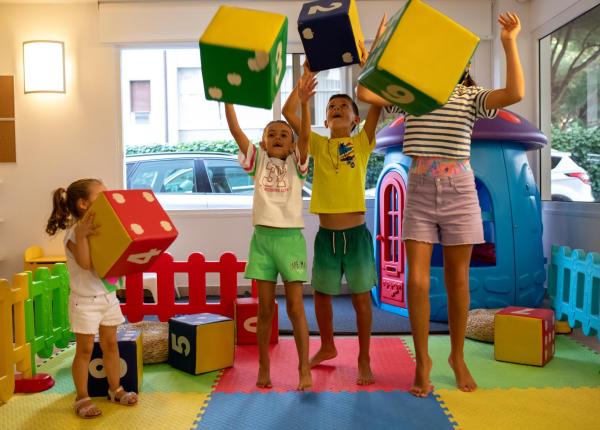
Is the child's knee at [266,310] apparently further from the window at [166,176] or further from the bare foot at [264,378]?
the window at [166,176]

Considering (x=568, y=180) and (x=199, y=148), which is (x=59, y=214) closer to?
(x=199, y=148)

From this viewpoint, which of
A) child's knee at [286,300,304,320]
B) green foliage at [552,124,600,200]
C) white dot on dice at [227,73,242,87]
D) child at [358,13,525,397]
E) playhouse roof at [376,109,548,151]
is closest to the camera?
white dot on dice at [227,73,242,87]

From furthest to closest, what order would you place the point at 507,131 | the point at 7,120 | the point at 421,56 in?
1. the point at 7,120
2. the point at 507,131
3. the point at 421,56

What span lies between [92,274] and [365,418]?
1170 millimetres

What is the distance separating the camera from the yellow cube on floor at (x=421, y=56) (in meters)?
2.05

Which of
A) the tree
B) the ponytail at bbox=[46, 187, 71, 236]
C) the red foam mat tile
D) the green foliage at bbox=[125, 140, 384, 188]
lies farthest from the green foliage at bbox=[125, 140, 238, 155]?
the ponytail at bbox=[46, 187, 71, 236]

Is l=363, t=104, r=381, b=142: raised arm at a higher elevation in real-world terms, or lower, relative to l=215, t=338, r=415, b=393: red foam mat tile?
higher

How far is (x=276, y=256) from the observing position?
102 inches

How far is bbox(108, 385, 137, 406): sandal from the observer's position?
7.89ft

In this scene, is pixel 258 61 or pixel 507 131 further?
pixel 507 131

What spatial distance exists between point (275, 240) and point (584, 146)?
268cm

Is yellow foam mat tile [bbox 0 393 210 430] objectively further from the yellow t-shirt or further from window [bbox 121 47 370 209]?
window [bbox 121 47 370 209]

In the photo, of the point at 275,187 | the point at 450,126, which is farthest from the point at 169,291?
the point at 450,126

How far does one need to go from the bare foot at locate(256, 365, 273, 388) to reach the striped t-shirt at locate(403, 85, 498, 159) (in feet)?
3.71
